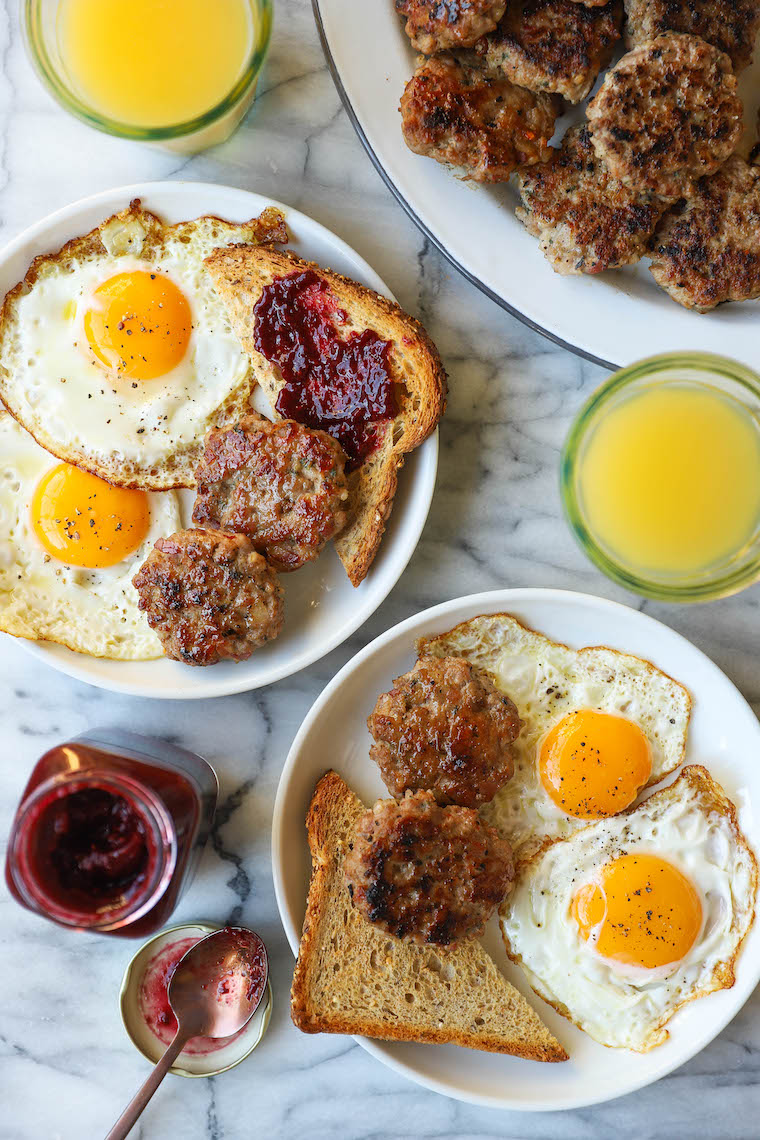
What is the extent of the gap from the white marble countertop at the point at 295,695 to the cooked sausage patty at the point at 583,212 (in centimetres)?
37

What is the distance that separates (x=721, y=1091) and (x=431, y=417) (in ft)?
8.34

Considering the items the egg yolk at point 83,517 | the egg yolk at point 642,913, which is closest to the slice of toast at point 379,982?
the egg yolk at point 642,913

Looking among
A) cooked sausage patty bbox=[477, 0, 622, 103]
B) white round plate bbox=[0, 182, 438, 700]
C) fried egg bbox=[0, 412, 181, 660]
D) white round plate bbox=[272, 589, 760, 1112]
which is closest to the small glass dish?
white round plate bbox=[272, 589, 760, 1112]

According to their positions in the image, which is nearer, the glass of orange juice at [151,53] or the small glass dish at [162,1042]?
the glass of orange juice at [151,53]

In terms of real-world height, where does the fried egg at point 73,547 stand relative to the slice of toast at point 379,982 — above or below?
above

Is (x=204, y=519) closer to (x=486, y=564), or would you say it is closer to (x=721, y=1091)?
(x=486, y=564)

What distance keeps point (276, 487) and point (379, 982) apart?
1653 millimetres

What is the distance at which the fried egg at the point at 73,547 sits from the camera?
3.14 m

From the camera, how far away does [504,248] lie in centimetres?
302

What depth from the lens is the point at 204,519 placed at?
3090 mm

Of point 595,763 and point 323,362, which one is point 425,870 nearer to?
point 595,763

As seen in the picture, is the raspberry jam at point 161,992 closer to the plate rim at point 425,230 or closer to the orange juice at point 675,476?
the orange juice at point 675,476

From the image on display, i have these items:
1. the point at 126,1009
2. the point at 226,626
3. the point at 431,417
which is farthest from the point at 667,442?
the point at 126,1009

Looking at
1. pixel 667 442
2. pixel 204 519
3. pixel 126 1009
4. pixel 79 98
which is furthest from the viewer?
pixel 126 1009
